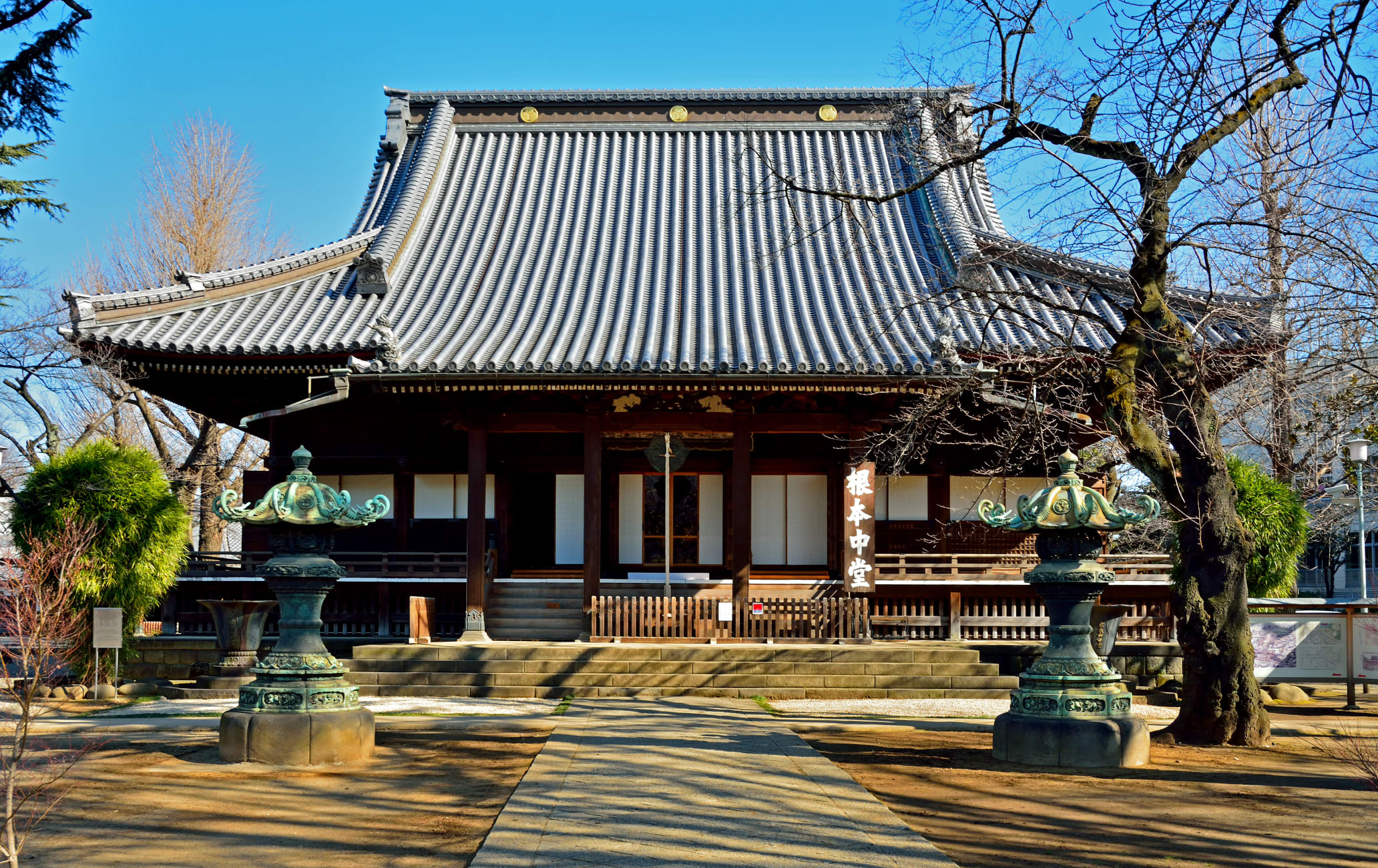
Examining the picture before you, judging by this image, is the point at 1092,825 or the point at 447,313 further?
the point at 447,313

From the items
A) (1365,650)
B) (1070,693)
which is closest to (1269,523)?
(1365,650)

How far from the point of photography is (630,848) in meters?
6.65

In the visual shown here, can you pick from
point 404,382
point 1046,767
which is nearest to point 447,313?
point 404,382

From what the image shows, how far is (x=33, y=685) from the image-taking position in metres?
6.67

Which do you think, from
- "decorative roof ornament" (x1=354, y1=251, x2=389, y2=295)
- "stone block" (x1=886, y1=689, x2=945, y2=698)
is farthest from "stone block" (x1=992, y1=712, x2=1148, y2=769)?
"decorative roof ornament" (x1=354, y1=251, x2=389, y2=295)

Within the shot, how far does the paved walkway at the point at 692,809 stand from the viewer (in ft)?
21.2

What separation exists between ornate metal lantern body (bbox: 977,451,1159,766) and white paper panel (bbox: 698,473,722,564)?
8799 mm

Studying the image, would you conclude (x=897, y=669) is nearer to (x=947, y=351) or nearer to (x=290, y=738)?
(x=947, y=351)

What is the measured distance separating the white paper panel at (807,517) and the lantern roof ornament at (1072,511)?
8717 mm

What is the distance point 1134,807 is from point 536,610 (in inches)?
411

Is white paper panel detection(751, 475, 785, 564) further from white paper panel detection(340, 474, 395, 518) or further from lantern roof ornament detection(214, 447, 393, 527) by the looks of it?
lantern roof ornament detection(214, 447, 393, 527)

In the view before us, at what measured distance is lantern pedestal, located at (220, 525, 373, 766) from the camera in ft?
31.3

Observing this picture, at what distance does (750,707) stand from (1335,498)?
45.1 ft

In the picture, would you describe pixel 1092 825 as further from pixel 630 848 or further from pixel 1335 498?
pixel 1335 498
